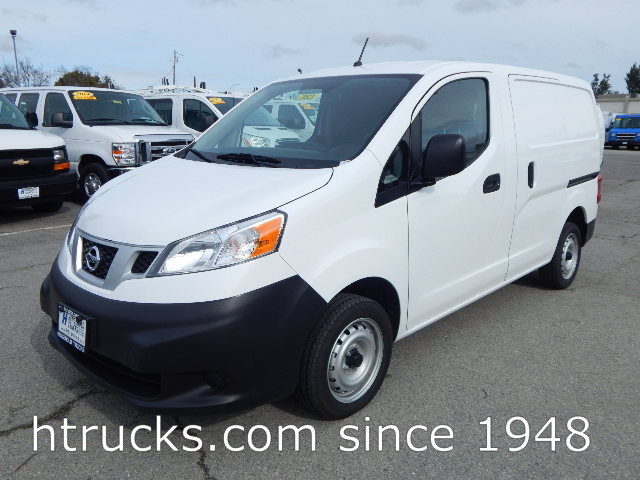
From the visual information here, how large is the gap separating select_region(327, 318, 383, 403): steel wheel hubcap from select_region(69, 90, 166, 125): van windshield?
784 centimetres

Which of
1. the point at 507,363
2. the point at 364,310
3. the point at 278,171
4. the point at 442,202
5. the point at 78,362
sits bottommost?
the point at 507,363

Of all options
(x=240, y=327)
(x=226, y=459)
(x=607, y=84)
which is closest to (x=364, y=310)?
(x=240, y=327)

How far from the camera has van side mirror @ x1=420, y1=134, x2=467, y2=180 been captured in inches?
119

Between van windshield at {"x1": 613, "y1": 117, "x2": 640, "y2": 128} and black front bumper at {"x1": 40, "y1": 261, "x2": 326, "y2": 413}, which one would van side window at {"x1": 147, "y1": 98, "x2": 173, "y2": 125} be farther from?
van windshield at {"x1": 613, "y1": 117, "x2": 640, "y2": 128}

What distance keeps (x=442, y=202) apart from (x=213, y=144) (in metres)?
1.53

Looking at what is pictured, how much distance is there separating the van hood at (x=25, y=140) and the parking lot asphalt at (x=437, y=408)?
11.8ft

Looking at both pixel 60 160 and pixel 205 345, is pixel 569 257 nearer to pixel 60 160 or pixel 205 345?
pixel 205 345

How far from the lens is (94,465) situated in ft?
8.63

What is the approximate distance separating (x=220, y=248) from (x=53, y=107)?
870cm

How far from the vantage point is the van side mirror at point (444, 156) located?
3.04m

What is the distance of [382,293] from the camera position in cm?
314

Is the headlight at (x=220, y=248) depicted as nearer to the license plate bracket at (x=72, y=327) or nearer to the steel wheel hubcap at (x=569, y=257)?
the license plate bracket at (x=72, y=327)

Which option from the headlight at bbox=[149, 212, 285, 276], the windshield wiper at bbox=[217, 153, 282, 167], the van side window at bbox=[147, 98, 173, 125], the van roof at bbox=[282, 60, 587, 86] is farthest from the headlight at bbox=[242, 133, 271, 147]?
the van side window at bbox=[147, 98, 173, 125]

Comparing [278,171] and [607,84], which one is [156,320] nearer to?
[278,171]
